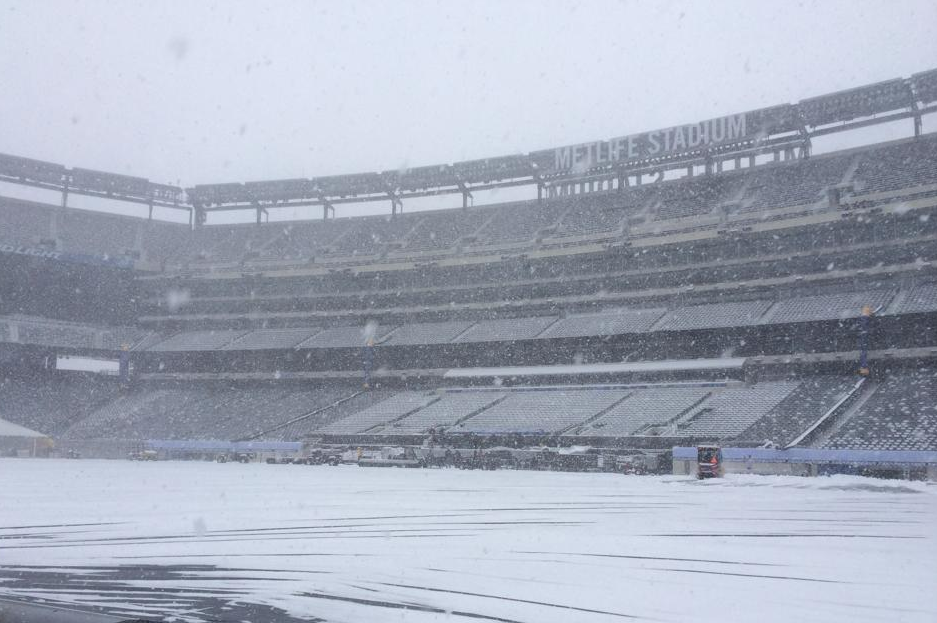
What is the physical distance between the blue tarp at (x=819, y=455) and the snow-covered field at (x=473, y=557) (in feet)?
32.9

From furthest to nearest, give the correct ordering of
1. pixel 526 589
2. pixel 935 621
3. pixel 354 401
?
1. pixel 354 401
2. pixel 526 589
3. pixel 935 621

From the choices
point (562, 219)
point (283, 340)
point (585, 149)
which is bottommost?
point (283, 340)

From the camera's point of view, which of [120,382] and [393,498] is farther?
[120,382]

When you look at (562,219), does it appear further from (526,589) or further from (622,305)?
(526,589)

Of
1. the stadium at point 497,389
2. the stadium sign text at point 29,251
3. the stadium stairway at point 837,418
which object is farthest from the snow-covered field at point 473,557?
the stadium sign text at point 29,251

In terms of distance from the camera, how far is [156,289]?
2271 inches

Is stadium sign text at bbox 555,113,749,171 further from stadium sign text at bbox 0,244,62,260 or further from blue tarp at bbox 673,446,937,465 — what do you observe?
stadium sign text at bbox 0,244,62,260

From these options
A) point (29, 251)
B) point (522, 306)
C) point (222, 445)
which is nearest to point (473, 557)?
point (222, 445)

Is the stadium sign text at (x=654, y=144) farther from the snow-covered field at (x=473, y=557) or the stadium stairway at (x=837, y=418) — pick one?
the snow-covered field at (x=473, y=557)

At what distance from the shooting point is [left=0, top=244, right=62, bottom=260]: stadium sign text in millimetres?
50969

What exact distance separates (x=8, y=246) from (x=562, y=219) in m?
37.2

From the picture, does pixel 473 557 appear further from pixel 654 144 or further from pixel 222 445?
pixel 654 144

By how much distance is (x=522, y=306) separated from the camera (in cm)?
4753

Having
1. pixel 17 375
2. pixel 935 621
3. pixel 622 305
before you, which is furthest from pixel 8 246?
pixel 935 621
